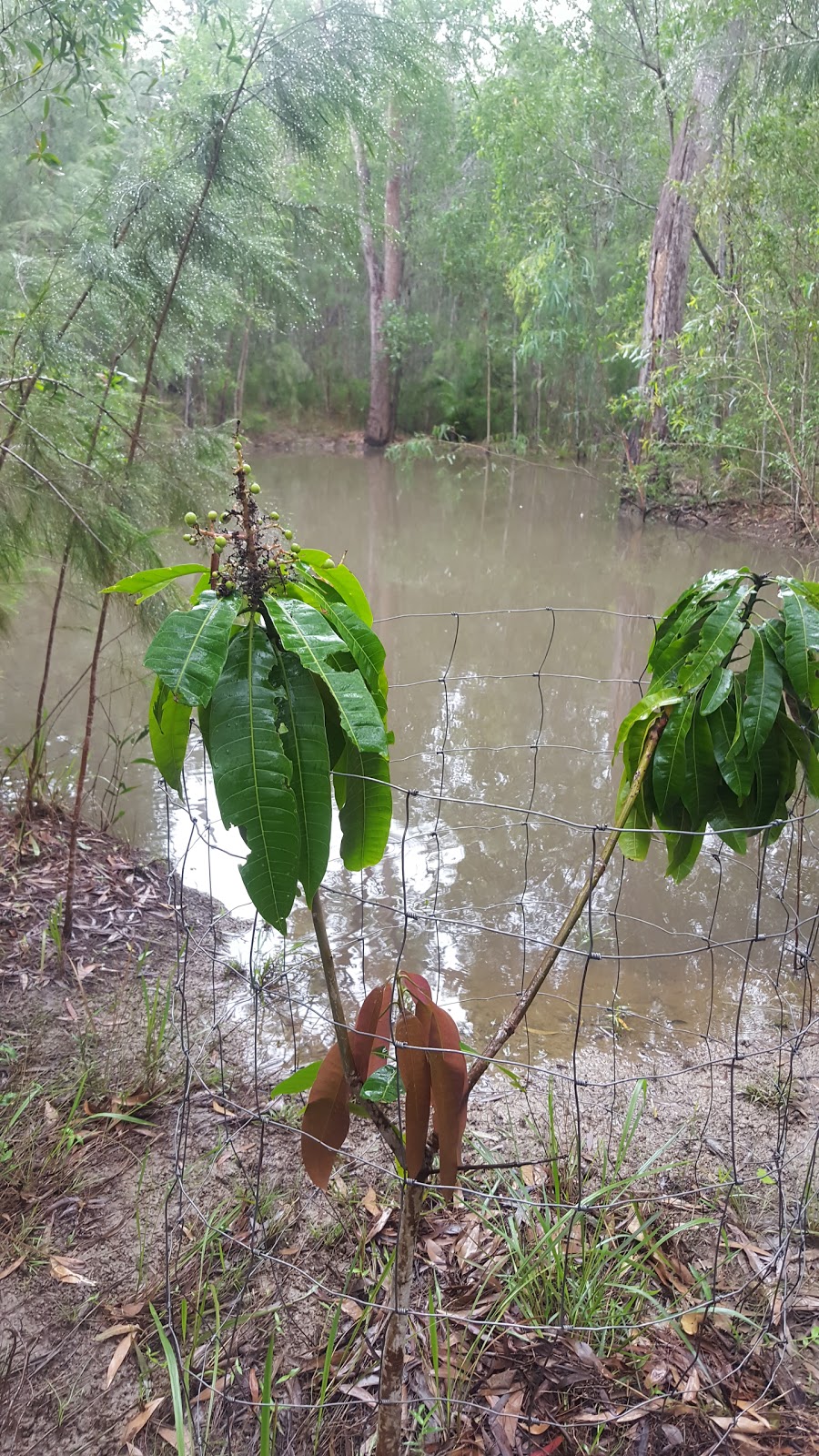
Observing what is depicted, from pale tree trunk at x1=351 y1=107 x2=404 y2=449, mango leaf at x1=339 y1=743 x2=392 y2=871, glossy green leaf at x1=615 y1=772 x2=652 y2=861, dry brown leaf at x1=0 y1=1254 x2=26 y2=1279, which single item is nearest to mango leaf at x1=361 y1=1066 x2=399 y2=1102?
mango leaf at x1=339 y1=743 x2=392 y2=871

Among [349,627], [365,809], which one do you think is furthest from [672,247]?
[365,809]

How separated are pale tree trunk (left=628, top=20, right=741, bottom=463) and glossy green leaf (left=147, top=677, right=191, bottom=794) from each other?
27.8ft

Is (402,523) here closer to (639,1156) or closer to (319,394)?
(639,1156)

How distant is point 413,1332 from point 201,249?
2738 millimetres

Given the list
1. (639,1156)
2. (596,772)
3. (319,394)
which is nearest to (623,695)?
(596,772)

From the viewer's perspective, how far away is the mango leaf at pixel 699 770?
1.21 metres

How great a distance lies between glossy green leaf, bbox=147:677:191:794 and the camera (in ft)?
3.53

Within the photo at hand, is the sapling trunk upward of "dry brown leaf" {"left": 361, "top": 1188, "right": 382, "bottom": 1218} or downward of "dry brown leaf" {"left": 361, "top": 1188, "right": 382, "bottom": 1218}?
upward

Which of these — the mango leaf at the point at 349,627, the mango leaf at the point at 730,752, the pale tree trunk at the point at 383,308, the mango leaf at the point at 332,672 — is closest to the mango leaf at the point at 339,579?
the mango leaf at the point at 349,627

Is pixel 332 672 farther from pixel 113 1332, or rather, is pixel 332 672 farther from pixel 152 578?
pixel 113 1332

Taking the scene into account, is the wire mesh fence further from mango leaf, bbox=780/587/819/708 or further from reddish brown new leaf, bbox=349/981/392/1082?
mango leaf, bbox=780/587/819/708

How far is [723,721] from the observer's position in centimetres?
122

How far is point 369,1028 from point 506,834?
2.39m

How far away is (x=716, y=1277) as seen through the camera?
5.02ft
